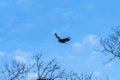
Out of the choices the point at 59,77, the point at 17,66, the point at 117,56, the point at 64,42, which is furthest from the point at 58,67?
the point at 64,42

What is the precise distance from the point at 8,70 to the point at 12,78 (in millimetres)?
1136

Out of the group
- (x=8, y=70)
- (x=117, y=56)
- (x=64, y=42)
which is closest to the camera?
(x=64, y=42)

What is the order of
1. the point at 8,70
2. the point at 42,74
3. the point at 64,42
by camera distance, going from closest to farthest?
the point at 64,42, the point at 8,70, the point at 42,74

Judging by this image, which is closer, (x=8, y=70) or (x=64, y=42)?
(x=64, y=42)

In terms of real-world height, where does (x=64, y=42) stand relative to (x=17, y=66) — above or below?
below

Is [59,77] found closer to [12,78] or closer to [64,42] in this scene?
[12,78]

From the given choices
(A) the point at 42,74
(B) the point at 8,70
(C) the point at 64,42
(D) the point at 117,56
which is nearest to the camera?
(C) the point at 64,42

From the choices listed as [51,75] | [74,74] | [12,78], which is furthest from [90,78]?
[12,78]

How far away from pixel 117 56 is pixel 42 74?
26.3ft

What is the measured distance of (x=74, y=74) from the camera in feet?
110

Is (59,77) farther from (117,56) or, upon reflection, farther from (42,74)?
(117,56)

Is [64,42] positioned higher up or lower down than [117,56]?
lower down

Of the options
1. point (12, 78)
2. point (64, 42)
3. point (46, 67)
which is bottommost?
point (64, 42)

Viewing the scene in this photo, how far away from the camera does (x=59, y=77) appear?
107 feet
